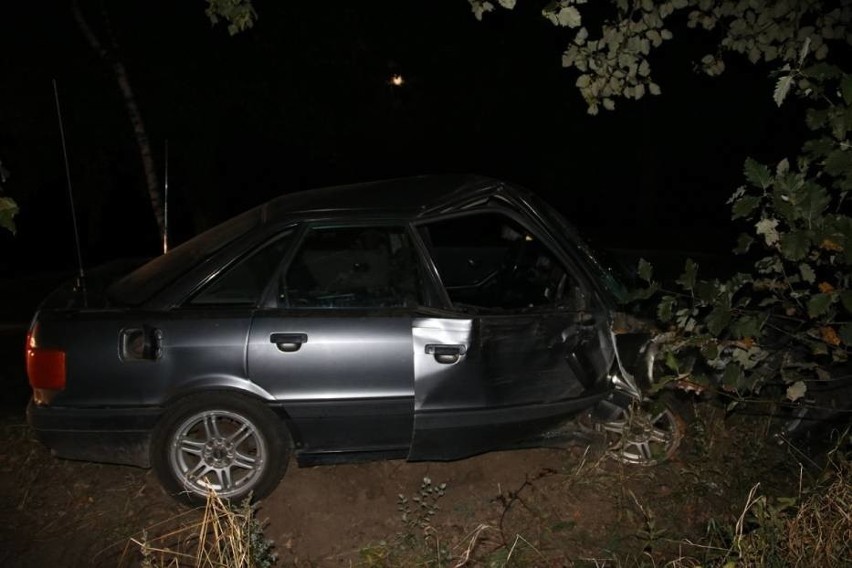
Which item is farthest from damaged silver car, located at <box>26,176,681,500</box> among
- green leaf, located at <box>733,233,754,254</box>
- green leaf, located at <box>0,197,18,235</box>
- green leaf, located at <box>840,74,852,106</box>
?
green leaf, located at <box>840,74,852,106</box>

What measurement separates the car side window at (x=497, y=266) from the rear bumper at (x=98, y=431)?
5.83ft

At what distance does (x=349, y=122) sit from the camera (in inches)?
525

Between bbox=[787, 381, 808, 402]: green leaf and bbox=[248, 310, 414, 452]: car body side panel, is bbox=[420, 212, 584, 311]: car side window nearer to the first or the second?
bbox=[248, 310, 414, 452]: car body side panel

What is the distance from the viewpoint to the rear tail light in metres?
4.09

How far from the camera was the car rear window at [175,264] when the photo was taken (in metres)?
4.26

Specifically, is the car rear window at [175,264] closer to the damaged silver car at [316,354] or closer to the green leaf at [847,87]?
the damaged silver car at [316,354]

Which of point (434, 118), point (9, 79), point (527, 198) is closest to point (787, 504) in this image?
point (527, 198)

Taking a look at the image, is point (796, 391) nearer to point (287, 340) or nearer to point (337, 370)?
point (337, 370)

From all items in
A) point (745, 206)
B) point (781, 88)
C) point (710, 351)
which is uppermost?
point (781, 88)

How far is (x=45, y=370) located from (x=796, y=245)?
3636mm

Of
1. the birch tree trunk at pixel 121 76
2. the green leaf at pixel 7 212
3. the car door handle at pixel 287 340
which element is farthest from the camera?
the birch tree trunk at pixel 121 76

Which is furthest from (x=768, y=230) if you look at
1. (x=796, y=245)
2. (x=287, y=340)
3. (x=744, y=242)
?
(x=287, y=340)

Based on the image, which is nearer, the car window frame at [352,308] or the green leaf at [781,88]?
the green leaf at [781,88]

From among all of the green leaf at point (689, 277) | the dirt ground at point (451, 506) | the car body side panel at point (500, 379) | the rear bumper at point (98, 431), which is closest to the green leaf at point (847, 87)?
the green leaf at point (689, 277)
